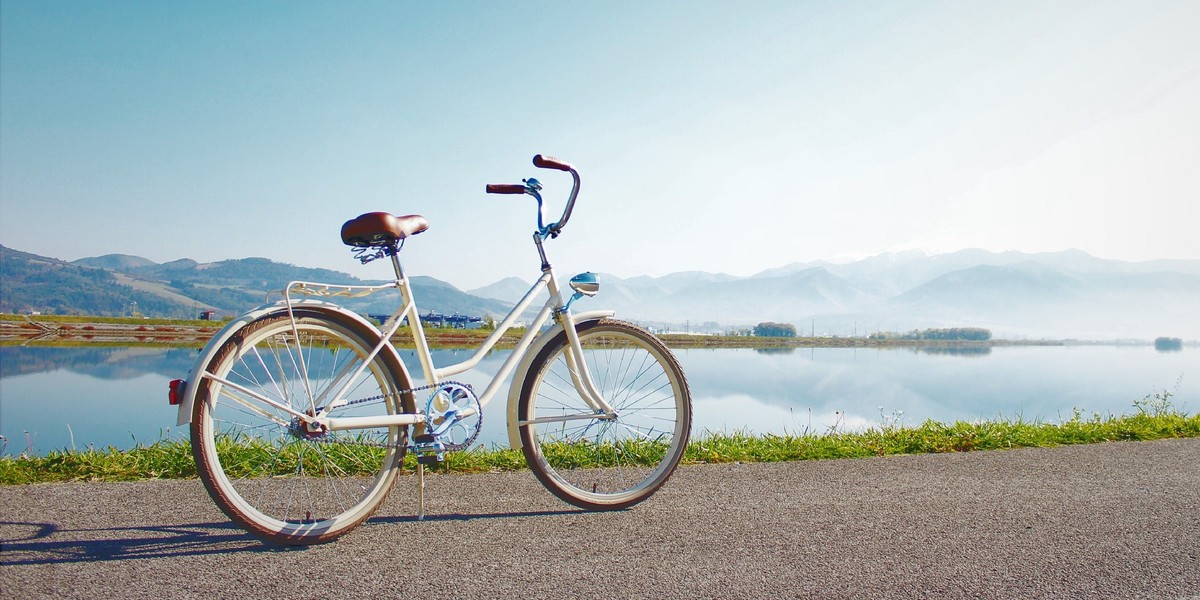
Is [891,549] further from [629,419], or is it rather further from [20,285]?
[20,285]

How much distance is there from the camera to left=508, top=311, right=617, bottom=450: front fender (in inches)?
144

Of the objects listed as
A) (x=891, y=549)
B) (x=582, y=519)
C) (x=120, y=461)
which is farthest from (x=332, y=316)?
(x=891, y=549)

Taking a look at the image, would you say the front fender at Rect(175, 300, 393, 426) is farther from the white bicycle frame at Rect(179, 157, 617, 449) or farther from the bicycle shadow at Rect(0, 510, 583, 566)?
the bicycle shadow at Rect(0, 510, 583, 566)

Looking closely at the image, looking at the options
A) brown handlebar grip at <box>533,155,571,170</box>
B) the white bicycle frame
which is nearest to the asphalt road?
the white bicycle frame

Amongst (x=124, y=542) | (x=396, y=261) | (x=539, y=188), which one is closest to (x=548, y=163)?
(x=539, y=188)

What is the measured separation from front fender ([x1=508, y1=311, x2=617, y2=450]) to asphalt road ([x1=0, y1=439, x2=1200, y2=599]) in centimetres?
39

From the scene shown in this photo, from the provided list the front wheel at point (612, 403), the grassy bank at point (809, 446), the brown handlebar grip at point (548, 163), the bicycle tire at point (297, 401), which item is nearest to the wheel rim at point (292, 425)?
the bicycle tire at point (297, 401)

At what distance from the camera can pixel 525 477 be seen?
4176 mm

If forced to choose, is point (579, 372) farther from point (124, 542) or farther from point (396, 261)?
point (124, 542)

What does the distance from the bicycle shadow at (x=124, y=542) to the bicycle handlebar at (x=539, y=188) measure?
1616mm

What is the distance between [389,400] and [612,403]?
50.3 inches

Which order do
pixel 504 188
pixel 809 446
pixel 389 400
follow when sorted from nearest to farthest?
pixel 389 400, pixel 504 188, pixel 809 446

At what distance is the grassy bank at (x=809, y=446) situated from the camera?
419cm

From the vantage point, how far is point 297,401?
10.2 feet
